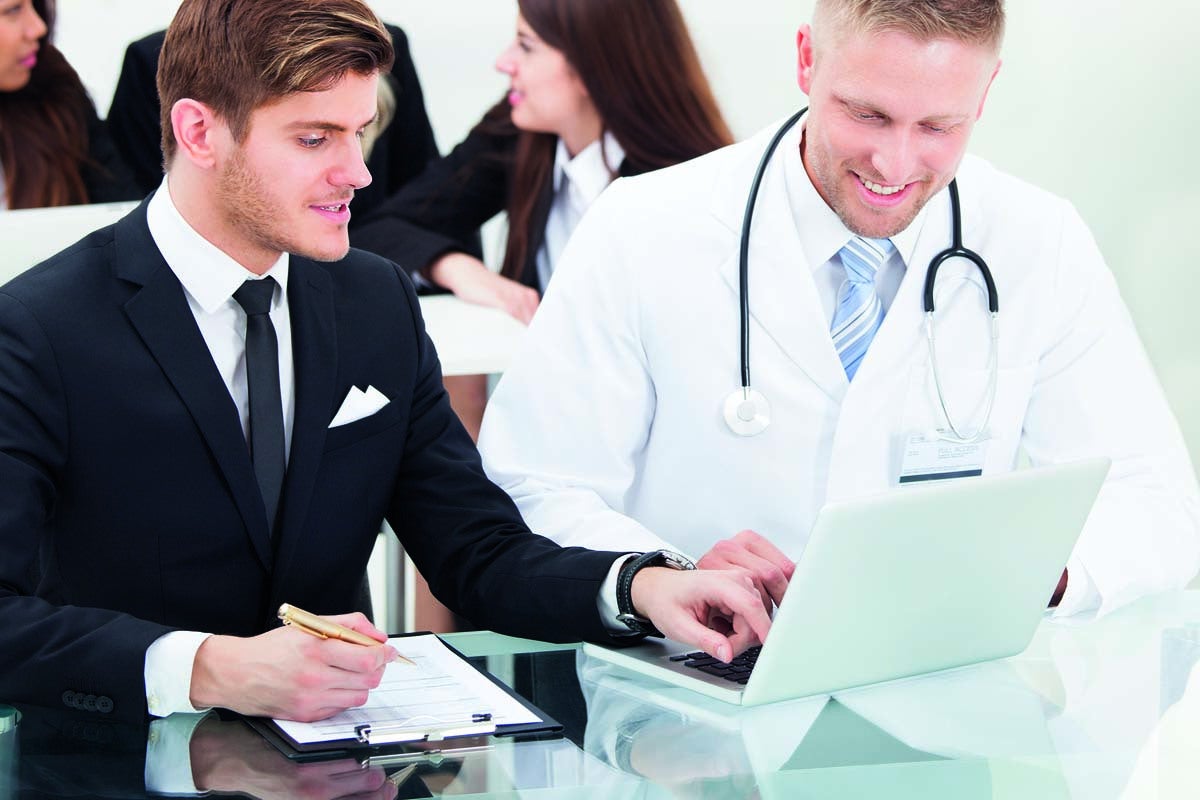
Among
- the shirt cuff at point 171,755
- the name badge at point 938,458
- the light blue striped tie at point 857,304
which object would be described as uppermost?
the light blue striped tie at point 857,304

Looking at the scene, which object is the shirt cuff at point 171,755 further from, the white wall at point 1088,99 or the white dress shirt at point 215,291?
the white wall at point 1088,99

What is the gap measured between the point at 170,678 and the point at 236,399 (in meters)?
0.40

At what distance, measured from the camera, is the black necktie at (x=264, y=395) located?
1.62m

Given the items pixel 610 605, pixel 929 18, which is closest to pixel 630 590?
pixel 610 605

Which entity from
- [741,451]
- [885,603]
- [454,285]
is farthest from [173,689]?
[454,285]

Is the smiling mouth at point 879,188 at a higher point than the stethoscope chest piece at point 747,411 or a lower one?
higher

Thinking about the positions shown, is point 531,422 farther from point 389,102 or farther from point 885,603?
point 389,102

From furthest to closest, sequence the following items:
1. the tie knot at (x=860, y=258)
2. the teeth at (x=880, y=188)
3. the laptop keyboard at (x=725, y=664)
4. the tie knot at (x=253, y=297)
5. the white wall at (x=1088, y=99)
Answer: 1. the white wall at (x=1088, y=99)
2. the tie knot at (x=860, y=258)
3. the teeth at (x=880, y=188)
4. the tie knot at (x=253, y=297)
5. the laptop keyboard at (x=725, y=664)

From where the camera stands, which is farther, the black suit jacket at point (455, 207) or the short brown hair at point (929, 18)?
the black suit jacket at point (455, 207)

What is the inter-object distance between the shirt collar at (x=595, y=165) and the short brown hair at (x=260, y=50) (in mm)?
1931

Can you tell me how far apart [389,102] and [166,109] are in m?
2.12

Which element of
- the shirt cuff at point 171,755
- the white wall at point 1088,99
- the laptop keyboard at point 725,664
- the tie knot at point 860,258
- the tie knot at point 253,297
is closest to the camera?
the shirt cuff at point 171,755

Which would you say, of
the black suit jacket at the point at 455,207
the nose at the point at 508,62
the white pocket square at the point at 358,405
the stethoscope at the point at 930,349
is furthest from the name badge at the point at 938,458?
the nose at the point at 508,62

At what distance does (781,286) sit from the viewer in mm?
1939
